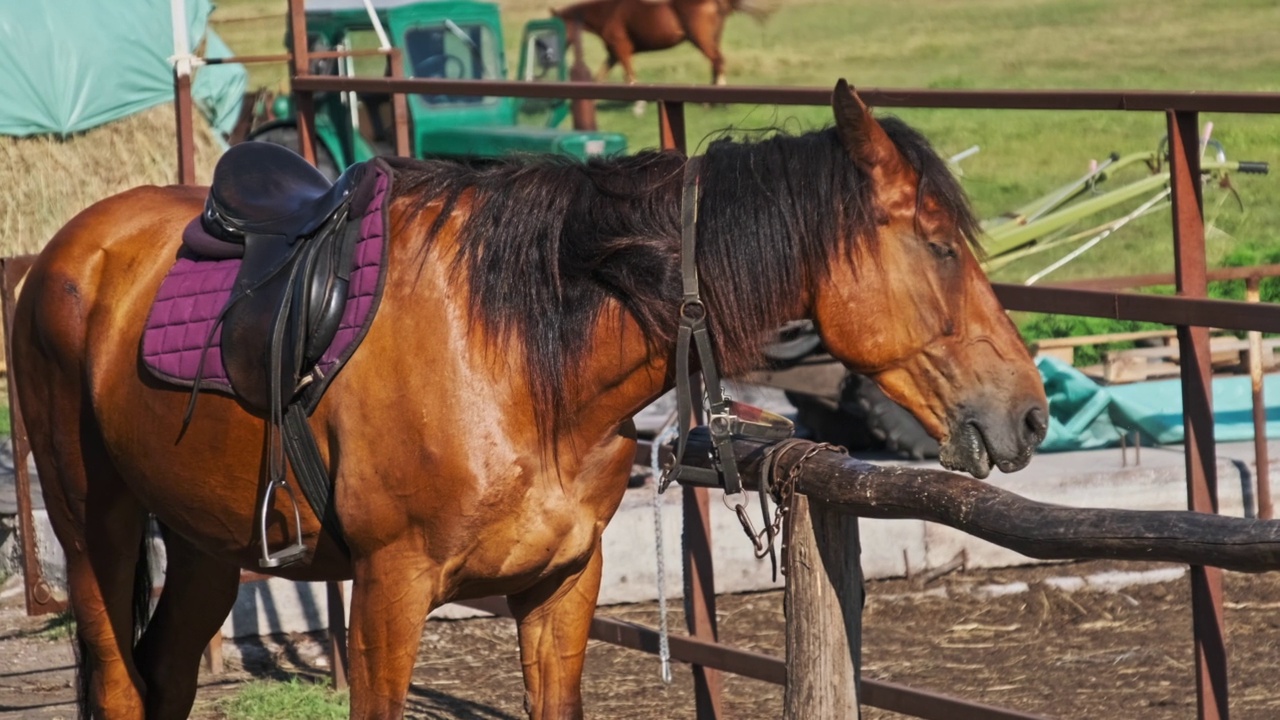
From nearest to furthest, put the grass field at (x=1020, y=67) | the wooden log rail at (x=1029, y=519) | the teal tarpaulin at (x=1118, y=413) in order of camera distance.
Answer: the wooden log rail at (x=1029, y=519)
the teal tarpaulin at (x=1118, y=413)
the grass field at (x=1020, y=67)

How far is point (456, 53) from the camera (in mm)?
13734

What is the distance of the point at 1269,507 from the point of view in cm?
528

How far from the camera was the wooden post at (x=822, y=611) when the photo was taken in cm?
267

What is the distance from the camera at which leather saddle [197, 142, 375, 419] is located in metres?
2.88

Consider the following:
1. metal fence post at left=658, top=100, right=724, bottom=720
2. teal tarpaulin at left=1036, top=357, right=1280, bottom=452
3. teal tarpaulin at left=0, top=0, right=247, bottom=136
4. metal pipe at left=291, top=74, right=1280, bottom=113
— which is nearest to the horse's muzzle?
metal pipe at left=291, top=74, right=1280, bottom=113

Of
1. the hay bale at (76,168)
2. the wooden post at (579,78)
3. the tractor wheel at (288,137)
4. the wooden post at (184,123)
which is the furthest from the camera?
the wooden post at (579,78)

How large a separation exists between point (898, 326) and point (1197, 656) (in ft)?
3.39

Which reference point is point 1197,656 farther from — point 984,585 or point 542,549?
point 984,585

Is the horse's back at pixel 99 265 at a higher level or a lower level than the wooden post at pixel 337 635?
higher

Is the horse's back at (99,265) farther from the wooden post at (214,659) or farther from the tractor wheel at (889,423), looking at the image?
the tractor wheel at (889,423)

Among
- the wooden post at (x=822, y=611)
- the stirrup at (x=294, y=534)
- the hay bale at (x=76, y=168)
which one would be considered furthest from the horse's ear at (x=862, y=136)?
the hay bale at (x=76, y=168)

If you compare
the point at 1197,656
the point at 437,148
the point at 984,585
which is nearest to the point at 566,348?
the point at 1197,656

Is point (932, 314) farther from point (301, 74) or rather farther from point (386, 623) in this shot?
point (301, 74)

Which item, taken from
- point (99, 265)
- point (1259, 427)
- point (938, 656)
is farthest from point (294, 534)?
point (1259, 427)
